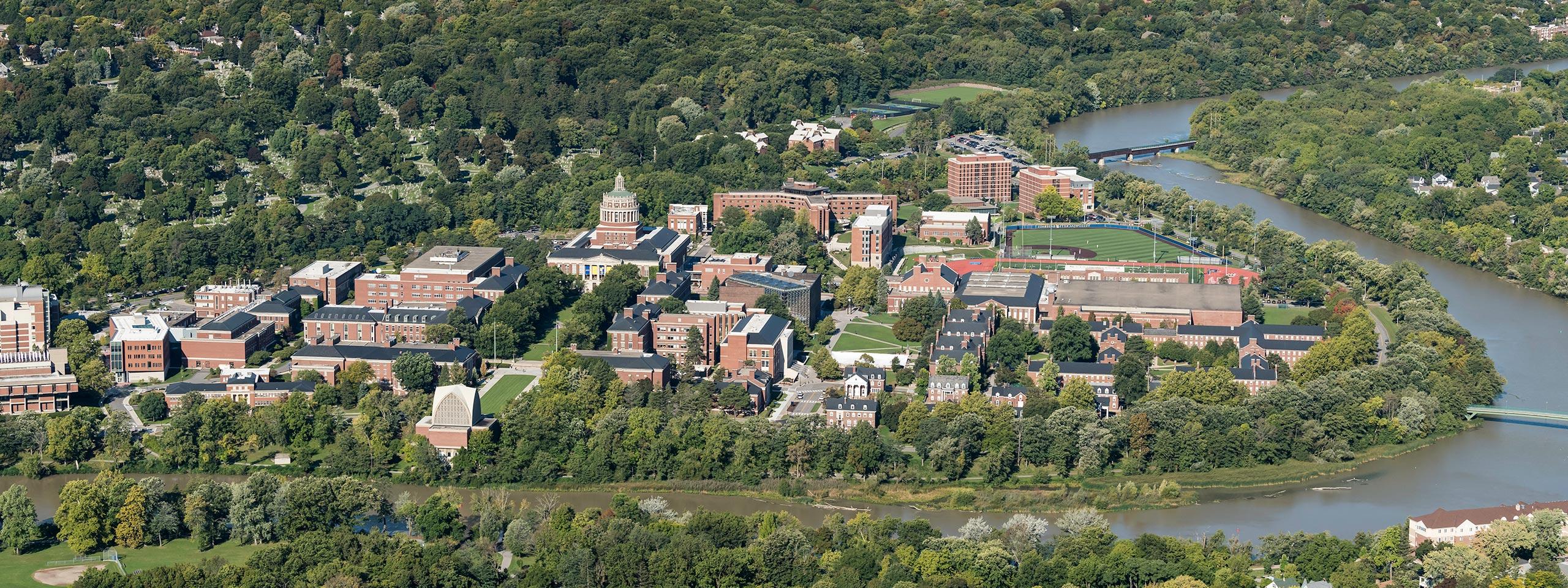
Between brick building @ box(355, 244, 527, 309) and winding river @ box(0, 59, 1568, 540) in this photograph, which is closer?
winding river @ box(0, 59, 1568, 540)

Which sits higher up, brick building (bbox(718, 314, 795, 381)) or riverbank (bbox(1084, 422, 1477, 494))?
brick building (bbox(718, 314, 795, 381))

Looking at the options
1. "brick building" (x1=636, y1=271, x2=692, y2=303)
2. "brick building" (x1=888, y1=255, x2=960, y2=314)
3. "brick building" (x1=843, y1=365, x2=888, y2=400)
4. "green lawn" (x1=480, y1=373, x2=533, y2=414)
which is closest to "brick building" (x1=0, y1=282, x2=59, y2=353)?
"green lawn" (x1=480, y1=373, x2=533, y2=414)

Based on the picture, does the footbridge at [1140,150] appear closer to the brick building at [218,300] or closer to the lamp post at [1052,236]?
the lamp post at [1052,236]

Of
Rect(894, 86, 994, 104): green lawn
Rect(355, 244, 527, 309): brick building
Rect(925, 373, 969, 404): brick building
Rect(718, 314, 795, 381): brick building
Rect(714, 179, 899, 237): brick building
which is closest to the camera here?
Rect(925, 373, 969, 404): brick building

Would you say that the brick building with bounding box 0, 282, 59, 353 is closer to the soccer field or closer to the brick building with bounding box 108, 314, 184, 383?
the brick building with bounding box 108, 314, 184, 383

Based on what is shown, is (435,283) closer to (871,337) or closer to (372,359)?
(372,359)

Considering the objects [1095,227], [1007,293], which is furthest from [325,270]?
[1095,227]

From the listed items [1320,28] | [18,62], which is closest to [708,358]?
[18,62]
